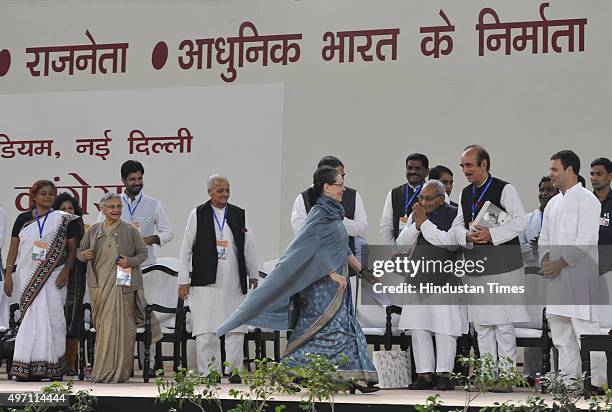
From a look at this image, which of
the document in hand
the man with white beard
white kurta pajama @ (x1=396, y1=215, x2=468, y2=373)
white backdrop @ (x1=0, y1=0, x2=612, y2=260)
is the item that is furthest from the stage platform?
white backdrop @ (x1=0, y1=0, x2=612, y2=260)

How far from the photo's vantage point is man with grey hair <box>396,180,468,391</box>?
6941 mm

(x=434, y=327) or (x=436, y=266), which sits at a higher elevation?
(x=436, y=266)

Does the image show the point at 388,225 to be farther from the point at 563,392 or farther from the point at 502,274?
the point at 563,392

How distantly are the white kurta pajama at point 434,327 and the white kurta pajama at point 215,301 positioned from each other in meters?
1.28

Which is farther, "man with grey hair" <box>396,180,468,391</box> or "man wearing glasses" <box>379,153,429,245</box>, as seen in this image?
"man wearing glasses" <box>379,153,429,245</box>

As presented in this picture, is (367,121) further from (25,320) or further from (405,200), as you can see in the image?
(25,320)

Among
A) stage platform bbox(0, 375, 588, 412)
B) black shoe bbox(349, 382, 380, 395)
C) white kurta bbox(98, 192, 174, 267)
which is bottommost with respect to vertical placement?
stage platform bbox(0, 375, 588, 412)

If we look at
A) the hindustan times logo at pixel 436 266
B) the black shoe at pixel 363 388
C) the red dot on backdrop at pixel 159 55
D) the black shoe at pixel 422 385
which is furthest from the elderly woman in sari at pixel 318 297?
the red dot on backdrop at pixel 159 55

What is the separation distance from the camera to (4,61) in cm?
1055

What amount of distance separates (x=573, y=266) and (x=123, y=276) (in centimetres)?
287

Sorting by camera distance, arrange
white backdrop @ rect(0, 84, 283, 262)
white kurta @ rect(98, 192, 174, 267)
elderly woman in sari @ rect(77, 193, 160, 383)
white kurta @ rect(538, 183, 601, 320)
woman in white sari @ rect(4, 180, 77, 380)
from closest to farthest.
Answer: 1. white kurta @ rect(538, 183, 601, 320)
2. elderly woman in sari @ rect(77, 193, 160, 383)
3. woman in white sari @ rect(4, 180, 77, 380)
4. white kurta @ rect(98, 192, 174, 267)
5. white backdrop @ rect(0, 84, 283, 262)

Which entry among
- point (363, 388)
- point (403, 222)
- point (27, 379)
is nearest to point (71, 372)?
point (27, 379)

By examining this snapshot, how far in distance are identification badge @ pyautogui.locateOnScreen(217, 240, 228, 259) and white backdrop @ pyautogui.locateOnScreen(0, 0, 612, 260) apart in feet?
5.61

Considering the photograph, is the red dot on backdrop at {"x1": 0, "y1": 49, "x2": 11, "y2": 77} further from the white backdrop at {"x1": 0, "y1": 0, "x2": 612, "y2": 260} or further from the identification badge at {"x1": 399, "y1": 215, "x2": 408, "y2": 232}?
the identification badge at {"x1": 399, "y1": 215, "x2": 408, "y2": 232}
